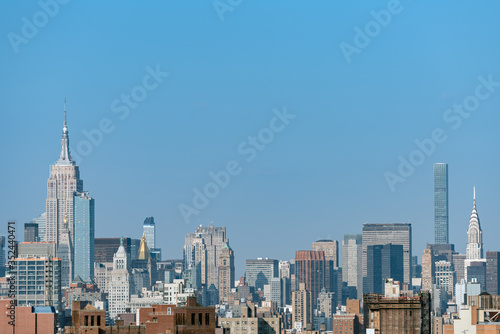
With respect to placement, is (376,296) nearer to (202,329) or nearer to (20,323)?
(202,329)

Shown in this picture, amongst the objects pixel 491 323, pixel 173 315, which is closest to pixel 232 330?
pixel 491 323

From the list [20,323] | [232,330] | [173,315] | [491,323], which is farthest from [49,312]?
[232,330]

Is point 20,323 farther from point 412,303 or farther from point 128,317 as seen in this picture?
point 128,317

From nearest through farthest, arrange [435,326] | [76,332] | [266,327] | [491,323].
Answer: [76,332]
[491,323]
[266,327]
[435,326]

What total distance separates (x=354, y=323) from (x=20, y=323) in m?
103

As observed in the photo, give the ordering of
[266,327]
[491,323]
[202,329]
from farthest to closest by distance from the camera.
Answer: [266,327] < [491,323] < [202,329]

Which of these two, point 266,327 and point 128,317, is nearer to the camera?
point 266,327

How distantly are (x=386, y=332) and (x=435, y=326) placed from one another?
98536mm

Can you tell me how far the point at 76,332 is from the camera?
70062mm

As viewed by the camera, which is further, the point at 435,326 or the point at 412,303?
the point at 435,326

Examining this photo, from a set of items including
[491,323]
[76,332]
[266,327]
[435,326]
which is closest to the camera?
[76,332]

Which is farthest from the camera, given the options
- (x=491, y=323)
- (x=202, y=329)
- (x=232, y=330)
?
(x=232, y=330)

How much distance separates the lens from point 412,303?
65.5 meters

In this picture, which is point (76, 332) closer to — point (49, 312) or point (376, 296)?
point (49, 312)
